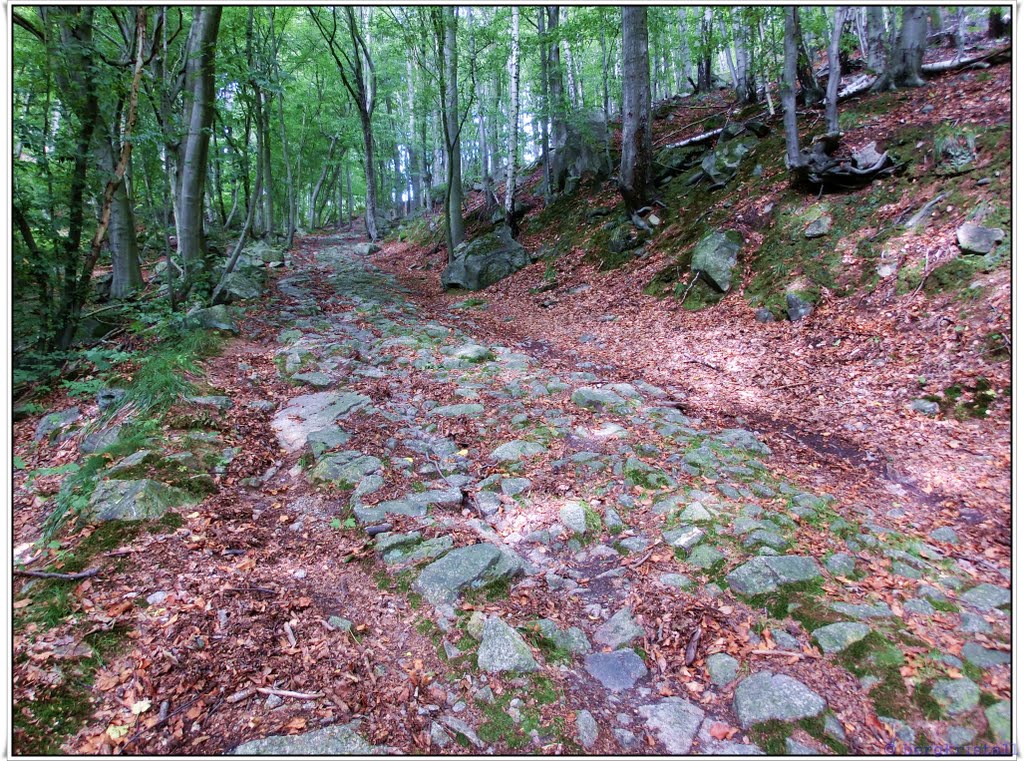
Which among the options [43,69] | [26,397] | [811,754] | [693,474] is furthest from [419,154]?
[811,754]

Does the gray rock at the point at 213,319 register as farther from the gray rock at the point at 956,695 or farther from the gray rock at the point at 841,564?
the gray rock at the point at 956,695

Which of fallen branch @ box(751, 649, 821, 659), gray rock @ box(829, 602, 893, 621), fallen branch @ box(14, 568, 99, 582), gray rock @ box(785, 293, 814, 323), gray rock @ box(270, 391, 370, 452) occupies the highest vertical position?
gray rock @ box(785, 293, 814, 323)

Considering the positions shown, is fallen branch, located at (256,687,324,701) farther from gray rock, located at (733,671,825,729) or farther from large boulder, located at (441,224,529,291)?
large boulder, located at (441,224,529,291)

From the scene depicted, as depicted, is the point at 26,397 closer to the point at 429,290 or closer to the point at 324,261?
the point at 429,290

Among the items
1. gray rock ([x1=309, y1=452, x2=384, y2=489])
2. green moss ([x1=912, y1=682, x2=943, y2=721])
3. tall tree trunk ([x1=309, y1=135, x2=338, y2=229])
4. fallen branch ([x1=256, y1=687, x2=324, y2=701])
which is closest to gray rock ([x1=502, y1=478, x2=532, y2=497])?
gray rock ([x1=309, y1=452, x2=384, y2=489])

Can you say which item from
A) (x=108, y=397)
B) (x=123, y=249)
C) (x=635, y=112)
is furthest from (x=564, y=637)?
(x=635, y=112)

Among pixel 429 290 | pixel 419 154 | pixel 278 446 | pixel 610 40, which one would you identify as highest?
pixel 419 154

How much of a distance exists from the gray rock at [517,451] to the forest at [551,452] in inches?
1.6

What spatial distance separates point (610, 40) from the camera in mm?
17672

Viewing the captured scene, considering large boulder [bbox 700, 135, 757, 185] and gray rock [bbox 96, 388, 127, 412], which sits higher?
large boulder [bbox 700, 135, 757, 185]

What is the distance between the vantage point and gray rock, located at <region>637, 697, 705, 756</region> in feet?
7.64

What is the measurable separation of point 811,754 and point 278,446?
14.9ft

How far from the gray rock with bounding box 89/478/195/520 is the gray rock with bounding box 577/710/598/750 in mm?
3009

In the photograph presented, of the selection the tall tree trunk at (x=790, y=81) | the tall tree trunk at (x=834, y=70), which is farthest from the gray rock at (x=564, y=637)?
the tall tree trunk at (x=834, y=70)
